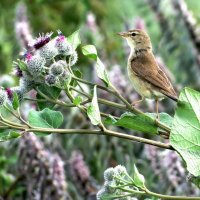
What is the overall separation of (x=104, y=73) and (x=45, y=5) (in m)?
5.50

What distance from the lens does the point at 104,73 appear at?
1919 millimetres

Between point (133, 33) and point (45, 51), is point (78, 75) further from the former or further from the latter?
point (133, 33)

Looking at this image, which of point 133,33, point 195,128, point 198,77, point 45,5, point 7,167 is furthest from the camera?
point 45,5

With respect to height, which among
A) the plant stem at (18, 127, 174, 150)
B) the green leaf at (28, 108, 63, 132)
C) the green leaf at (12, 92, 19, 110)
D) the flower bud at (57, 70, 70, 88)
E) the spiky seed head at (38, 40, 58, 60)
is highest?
the spiky seed head at (38, 40, 58, 60)

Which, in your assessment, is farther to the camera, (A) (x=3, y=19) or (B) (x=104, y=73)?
(A) (x=3, y=19)

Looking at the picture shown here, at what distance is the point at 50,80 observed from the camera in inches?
74.8

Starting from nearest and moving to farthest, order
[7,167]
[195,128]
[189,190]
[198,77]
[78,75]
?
[195,128]
[78,75]
[189,190]
[7,167]
[198,77]

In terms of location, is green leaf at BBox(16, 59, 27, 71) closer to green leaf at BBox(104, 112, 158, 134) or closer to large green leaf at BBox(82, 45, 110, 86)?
large green leaf at BBox(82, 45, 110, 86)

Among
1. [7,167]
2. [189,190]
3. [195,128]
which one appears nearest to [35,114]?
[195,128]

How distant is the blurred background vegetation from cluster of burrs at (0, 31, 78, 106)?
166 centimetres

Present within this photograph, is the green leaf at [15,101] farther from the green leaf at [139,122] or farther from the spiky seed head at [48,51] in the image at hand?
the green leaf at [139,122]

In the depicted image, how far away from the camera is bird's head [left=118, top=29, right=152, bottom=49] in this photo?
3.05 meters

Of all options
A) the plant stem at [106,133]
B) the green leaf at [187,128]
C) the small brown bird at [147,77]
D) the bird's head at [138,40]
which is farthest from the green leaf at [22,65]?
the bird's head at [138,40]

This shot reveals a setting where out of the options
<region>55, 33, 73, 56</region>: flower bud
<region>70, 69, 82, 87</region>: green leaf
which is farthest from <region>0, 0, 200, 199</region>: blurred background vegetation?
<region>55, 33, 73, 56</region>: flower bud
